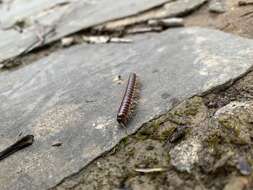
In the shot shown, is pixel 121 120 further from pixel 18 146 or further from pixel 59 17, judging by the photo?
pixel 59 17

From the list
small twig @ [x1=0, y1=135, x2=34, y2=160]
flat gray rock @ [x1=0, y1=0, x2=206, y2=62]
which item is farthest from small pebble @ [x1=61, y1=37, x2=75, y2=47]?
small twig @ [x1=0, y1=135, x2=34, y2=160]

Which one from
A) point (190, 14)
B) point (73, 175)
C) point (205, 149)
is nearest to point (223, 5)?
point (190, 14)

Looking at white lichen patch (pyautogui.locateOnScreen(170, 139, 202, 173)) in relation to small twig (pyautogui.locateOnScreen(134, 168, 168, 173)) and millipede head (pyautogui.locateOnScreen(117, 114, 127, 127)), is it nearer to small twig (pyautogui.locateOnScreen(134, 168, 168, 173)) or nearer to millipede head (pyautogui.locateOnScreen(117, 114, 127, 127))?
small twig (pyautogui.locateOnScreen(134, 168, 168, 173))

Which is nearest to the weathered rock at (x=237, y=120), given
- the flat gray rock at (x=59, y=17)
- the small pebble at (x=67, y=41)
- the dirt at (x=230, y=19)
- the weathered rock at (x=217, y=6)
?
the dirt at (x=230, y=19)

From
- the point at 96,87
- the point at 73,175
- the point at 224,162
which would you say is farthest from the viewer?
the point at 96,87

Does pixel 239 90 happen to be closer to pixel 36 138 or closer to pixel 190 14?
pixel 36 138

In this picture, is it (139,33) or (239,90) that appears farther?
(139,33)
